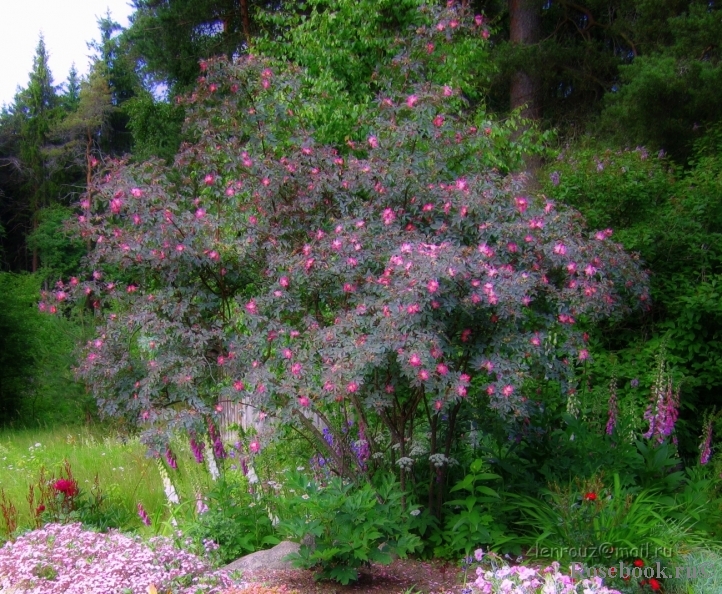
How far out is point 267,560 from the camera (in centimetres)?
421

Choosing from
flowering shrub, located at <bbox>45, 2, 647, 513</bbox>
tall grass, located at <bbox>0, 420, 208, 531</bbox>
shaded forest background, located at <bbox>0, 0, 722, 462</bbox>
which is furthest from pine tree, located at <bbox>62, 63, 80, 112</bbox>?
flowering shrub, located at <bbox>45, 2, 647, 513</bbox>

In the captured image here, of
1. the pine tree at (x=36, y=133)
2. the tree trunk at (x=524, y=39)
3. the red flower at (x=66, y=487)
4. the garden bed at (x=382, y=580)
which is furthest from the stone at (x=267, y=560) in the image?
the pine tree at (x=36, y=133)

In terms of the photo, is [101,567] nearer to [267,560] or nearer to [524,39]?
[267,560]

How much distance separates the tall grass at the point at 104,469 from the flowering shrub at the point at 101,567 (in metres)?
0.73

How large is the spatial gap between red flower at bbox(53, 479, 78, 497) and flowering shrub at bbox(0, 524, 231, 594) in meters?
0.94

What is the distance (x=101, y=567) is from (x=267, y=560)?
949 millimetres

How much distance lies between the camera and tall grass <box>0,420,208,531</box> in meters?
5.98

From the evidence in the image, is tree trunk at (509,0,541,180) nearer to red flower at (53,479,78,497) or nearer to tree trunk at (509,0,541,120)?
tree trunk at (509,0,541,120)

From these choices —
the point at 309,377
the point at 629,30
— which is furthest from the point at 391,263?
the point at 629,30

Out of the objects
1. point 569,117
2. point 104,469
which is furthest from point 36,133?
point 104,469

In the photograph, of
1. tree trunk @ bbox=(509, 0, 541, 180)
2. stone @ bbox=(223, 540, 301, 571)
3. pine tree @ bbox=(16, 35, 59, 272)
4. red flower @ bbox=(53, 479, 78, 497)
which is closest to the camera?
stone @ bbox=(223, 540, 301, 571)

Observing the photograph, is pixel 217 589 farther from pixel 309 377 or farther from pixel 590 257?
pixel 590 257

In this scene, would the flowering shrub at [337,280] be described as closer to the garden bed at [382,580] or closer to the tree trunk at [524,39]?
the garden bed at [382,580]

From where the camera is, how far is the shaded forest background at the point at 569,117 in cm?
636
